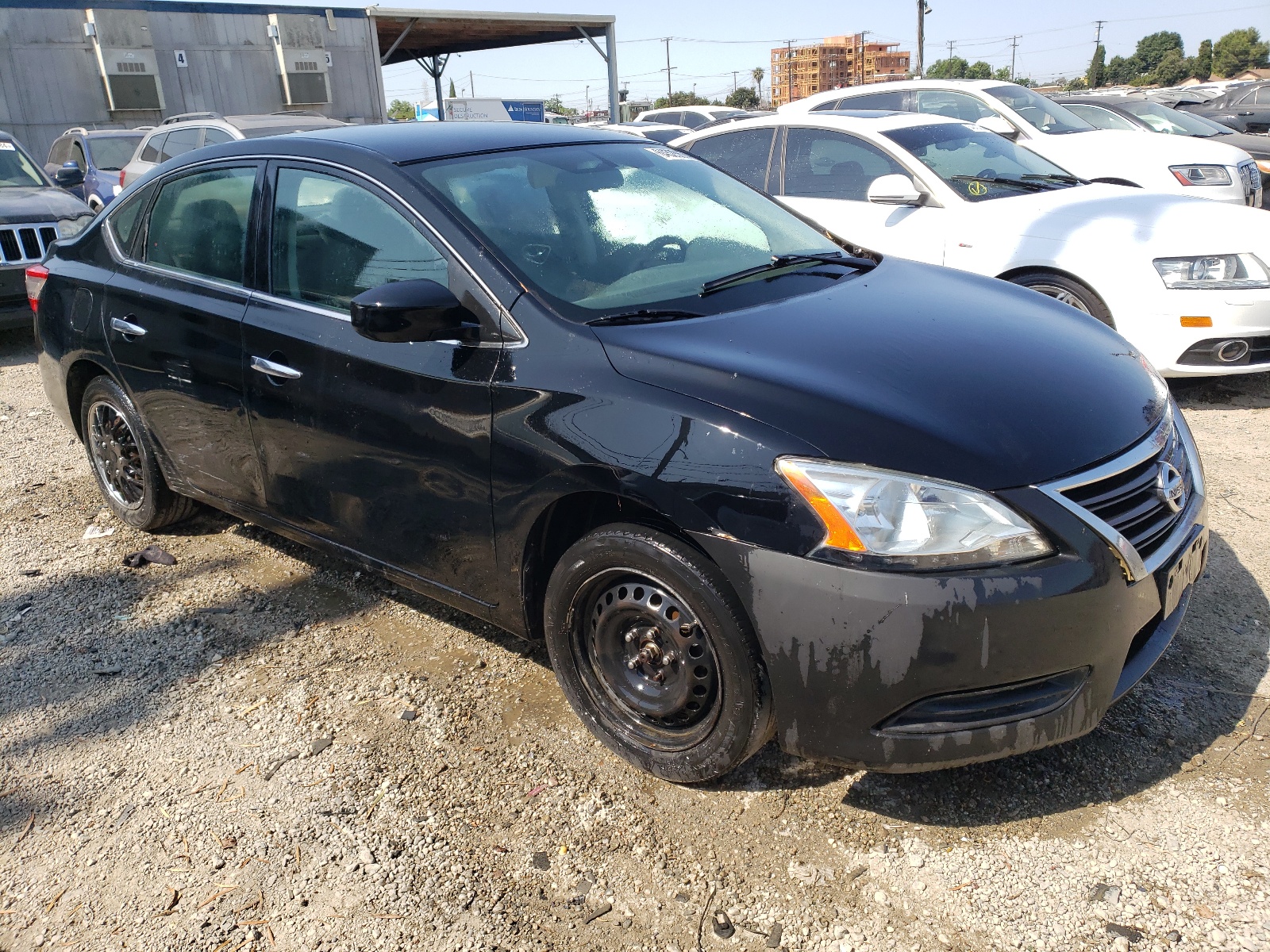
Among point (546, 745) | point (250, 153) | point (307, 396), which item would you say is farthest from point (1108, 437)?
point (250, 153)

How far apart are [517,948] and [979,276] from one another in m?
2.65

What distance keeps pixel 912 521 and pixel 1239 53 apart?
9980 cm

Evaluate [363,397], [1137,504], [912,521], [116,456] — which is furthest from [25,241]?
[1137,504]

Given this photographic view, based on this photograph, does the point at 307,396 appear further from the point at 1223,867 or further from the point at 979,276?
the point at 1223,867

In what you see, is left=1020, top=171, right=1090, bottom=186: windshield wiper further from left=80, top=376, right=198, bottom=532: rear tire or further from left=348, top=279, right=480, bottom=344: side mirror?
left=80, top=376, right=198, bottom=532: rear tire

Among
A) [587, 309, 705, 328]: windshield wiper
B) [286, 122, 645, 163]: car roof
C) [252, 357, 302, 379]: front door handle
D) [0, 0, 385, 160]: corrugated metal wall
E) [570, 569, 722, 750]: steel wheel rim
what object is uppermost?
[0, 0, 385, 160]: corrugated metal wall

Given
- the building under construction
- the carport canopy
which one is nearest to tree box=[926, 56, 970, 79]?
the building under construction

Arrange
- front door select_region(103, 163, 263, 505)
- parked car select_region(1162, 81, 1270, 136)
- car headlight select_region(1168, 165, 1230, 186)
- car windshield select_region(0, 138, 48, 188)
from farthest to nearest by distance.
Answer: parked car select_region(1162, 81, 1270, 136), car headlight select_region(1168, 165, 1230, 186), car windshield select_region(0, 138, 48, 188), front door select_region(103, 163, 263, 505)

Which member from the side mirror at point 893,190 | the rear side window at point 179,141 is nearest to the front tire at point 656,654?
the side mirror at point 893,190

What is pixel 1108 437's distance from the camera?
7.87 feet

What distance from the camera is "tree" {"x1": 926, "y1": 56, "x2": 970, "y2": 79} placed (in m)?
98.4

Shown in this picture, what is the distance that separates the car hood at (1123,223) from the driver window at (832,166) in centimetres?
69

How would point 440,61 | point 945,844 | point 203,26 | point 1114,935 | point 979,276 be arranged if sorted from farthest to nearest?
point 440,61 < point 203,26 < point 979,276 < point 945,844 < point 1114,935

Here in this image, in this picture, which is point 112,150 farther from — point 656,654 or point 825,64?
point 825,64
